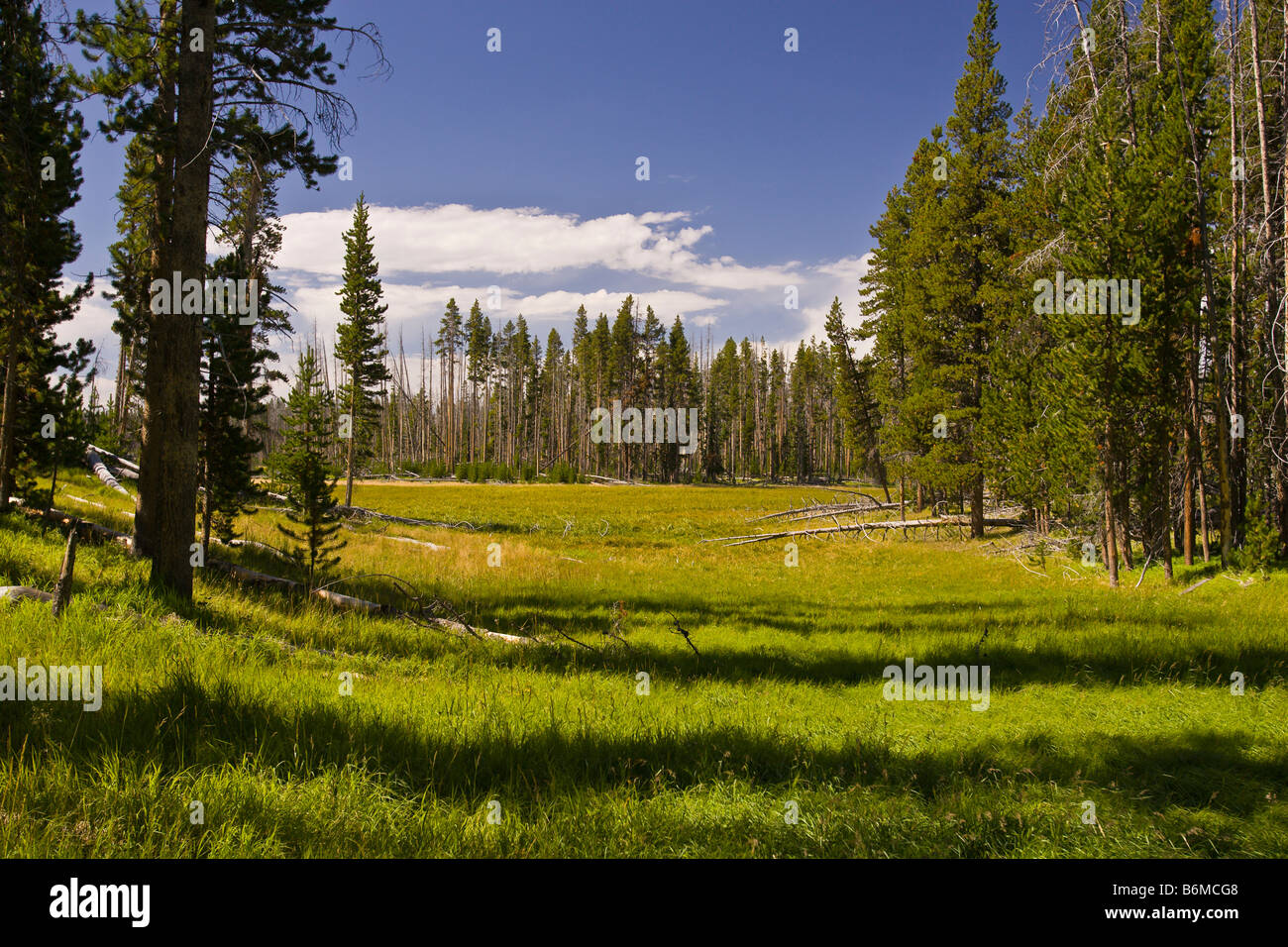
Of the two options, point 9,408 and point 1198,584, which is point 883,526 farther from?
point 9,408

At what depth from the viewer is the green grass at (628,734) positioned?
3.83m

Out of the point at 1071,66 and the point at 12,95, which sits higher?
the point at 1071,66

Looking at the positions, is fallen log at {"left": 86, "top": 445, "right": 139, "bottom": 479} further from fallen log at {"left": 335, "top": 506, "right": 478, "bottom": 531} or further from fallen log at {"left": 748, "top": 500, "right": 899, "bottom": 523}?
fallen log at {"left": 748, "top": 500, "right": 899, "bottom": 523}

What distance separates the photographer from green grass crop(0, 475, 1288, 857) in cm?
383

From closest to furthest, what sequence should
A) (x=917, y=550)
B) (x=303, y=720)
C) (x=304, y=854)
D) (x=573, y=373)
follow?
(x=304, y=854)
(x=303, y=720)
(x=917, y=550)
(x=573, y=373)

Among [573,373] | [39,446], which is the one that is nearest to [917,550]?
[39,446]

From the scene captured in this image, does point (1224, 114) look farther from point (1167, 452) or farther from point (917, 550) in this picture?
point (917, 550)

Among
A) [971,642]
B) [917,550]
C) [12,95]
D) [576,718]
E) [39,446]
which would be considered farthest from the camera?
[917,550]

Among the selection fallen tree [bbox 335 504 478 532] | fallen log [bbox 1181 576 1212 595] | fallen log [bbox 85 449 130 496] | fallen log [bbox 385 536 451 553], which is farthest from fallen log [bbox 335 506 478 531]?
fallen log [bbox 1181 576 1212 595]

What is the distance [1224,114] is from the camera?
17469mm

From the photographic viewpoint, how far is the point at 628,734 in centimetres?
577

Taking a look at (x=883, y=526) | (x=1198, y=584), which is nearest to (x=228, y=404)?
(x=1198, y=584)

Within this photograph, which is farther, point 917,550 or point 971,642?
point 917,550

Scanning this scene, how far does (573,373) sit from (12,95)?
98.0 m
